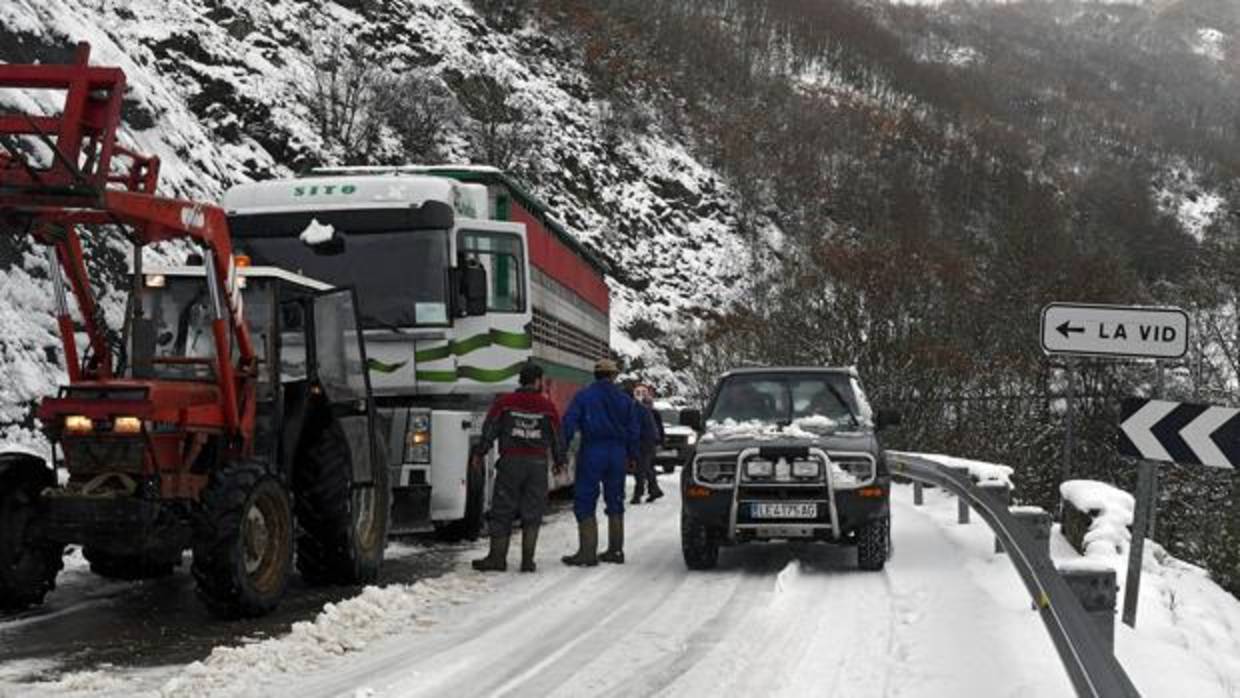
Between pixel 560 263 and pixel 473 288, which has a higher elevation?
pixel 560 263

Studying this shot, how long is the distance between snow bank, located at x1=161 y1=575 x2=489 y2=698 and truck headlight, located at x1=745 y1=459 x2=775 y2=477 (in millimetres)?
2467

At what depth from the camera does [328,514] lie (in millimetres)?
8664

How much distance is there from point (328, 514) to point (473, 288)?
3.40 m

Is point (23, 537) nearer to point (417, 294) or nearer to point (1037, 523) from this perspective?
point (417, 294)

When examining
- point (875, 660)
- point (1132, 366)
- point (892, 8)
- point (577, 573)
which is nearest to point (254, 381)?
point (577, 573)

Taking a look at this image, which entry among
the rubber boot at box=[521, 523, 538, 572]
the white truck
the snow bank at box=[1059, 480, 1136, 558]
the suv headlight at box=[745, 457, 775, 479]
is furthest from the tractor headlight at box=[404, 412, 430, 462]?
the snow bank at box=[1059, 480, 1136, 558]

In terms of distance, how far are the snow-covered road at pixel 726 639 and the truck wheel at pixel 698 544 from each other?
177 mm

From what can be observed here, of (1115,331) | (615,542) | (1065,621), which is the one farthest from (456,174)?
(1065,621)

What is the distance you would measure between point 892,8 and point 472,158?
317 ft

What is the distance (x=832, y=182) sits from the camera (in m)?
67.5

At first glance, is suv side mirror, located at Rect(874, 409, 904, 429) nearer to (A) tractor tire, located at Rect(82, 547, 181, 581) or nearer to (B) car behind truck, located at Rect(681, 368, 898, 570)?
(B) car behind truck, located at Rect(681, 368, 898, 570)

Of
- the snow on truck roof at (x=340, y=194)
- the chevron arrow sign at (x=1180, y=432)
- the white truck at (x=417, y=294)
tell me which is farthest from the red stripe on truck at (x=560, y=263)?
the chevron arrow sign at (x=1180, y=432)

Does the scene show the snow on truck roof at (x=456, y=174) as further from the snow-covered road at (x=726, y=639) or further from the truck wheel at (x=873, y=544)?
the truck wheel at (x=873, y=544)

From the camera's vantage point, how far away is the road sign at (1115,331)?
10.1m
